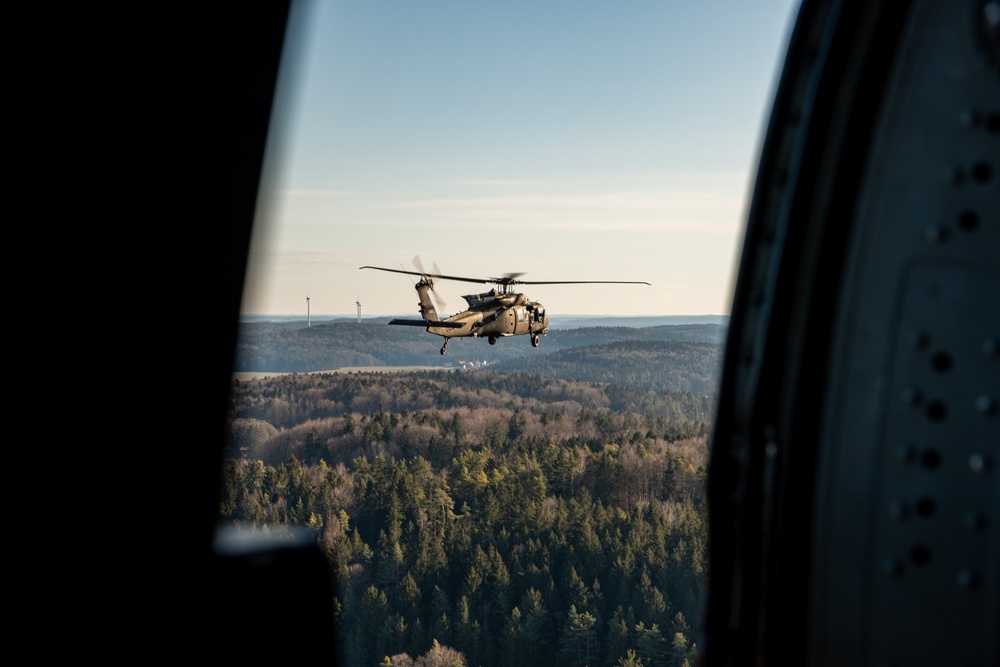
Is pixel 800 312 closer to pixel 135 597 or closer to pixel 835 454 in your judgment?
pixel 835 454

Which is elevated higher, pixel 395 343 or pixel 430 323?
pixel 430 323

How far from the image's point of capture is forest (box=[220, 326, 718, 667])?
69188mm

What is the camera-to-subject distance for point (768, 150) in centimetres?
138

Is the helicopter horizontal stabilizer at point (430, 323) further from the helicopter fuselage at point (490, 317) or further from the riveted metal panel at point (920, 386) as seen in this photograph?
the riveted metal panel at point (920, 386)

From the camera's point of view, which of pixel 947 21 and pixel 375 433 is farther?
pixel 375 433

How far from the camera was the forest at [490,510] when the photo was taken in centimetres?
6919

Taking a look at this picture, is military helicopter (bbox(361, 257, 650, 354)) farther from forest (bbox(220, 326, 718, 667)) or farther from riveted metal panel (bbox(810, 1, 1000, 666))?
forest (bbox(220, 326, 718, 667))

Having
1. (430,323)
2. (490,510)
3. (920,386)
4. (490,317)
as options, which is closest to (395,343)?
(490,510)

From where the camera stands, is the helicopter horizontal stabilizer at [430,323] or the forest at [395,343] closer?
the helicopter horizontal stabilizer at [430,323]

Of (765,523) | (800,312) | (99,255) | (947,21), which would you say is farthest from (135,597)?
(947,21)

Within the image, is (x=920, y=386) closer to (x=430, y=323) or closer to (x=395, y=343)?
(x=430, y=323)

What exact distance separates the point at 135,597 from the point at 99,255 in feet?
1.32

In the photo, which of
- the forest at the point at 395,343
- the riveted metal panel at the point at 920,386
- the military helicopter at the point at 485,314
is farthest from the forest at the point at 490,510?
the riveted metal panel at the point at 920,386

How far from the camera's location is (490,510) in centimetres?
7794
